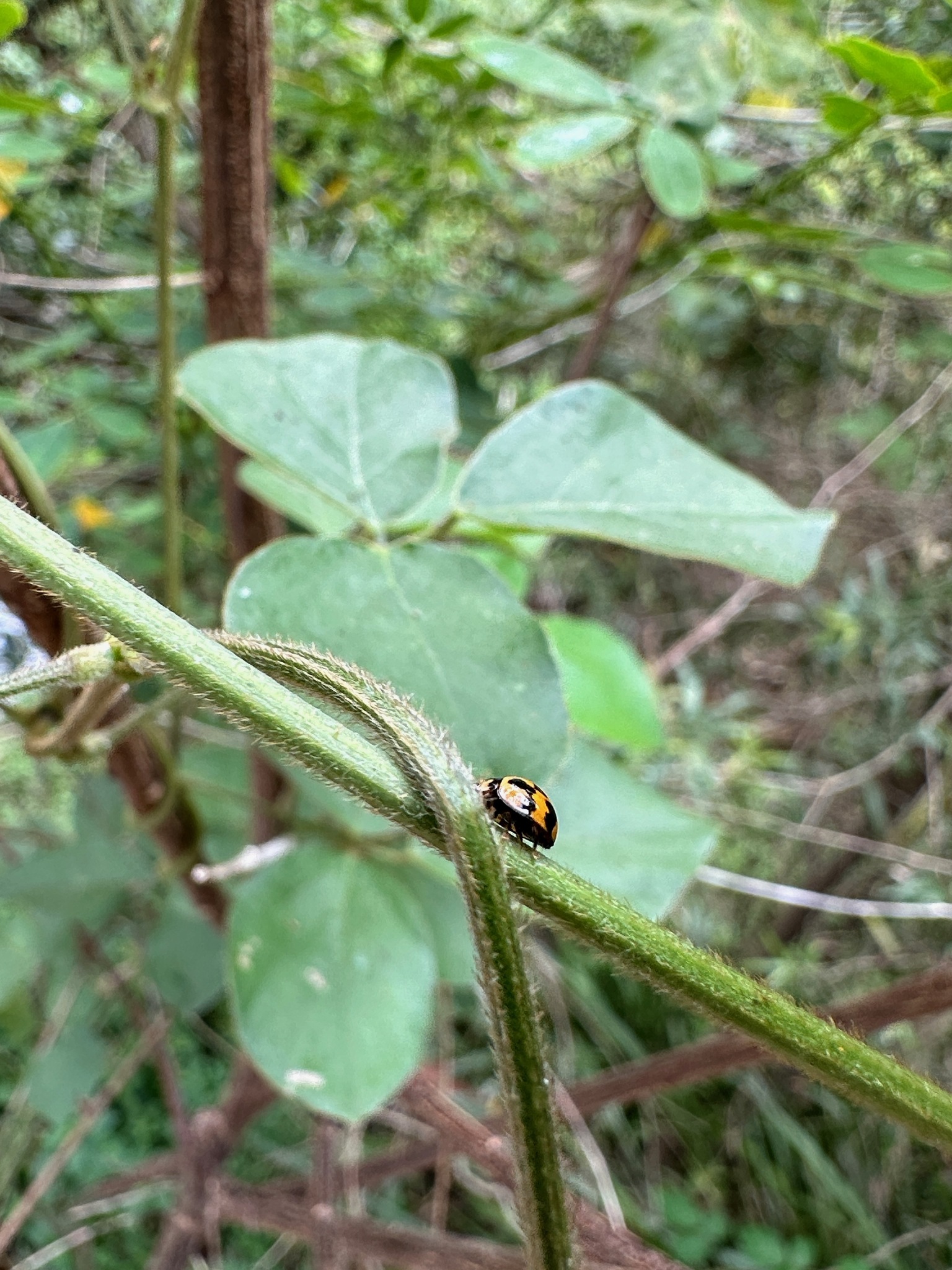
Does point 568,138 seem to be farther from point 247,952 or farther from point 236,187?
point 247,952

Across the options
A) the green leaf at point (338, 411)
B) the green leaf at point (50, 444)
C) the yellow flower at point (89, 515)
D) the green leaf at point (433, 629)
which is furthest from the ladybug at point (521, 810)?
the yellow flower at point (89, 515)

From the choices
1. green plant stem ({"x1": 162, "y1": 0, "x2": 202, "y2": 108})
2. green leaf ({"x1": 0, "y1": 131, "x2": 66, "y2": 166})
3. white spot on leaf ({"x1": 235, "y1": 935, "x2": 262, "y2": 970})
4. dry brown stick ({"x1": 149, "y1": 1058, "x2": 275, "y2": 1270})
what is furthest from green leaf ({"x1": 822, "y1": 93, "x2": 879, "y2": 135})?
dry brown stick ({"x1": 149, "y1": 1058, "x2": 275, "y2": 1270})

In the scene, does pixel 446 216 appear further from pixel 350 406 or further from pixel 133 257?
pixel 350 406

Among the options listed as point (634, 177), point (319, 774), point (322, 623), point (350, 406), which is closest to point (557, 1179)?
point (319, 774)

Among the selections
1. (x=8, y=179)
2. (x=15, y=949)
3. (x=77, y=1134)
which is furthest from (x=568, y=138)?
(x=77, y=1134)

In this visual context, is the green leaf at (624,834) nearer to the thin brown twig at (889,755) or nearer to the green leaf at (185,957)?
the green leaf at (185,957)

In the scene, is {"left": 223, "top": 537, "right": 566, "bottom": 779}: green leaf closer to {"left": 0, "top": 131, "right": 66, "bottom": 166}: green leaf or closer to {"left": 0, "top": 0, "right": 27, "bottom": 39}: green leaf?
{"left": 0, "top": 0, "right": 27, "bottom": 39}: green leaf
